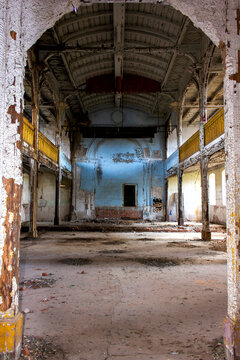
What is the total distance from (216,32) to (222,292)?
3.98m

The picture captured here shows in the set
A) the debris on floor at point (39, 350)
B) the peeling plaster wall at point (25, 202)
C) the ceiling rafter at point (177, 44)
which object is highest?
the ceiling rafter at point (177, 44)

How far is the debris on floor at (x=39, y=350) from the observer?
9.40 ft

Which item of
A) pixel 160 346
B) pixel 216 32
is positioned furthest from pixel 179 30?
pixel 160 346

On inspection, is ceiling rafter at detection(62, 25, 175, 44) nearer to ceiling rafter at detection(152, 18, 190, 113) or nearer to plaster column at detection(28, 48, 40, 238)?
ceiling rafter at detection(152, 18, 190, 113)

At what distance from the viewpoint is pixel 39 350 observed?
2.99 m

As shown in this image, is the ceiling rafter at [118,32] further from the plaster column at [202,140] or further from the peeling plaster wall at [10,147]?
the peeling plaster wall at [10,147]

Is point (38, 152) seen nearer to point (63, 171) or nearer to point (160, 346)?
point (63, 171)

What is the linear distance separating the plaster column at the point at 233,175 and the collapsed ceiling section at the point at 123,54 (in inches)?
380

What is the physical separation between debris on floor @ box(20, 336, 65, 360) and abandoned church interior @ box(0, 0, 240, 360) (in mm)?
18

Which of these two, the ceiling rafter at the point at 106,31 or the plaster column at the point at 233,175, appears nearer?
the plaster column at the point at 233,175

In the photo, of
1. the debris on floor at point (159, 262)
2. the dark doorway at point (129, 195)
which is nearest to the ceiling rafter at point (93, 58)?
the dark doorway at point (129, 195)

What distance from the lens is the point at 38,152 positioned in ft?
44.1

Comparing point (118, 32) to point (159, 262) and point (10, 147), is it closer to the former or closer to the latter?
point (159, 262)

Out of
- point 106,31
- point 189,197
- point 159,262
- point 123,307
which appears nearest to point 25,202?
point 189,197
